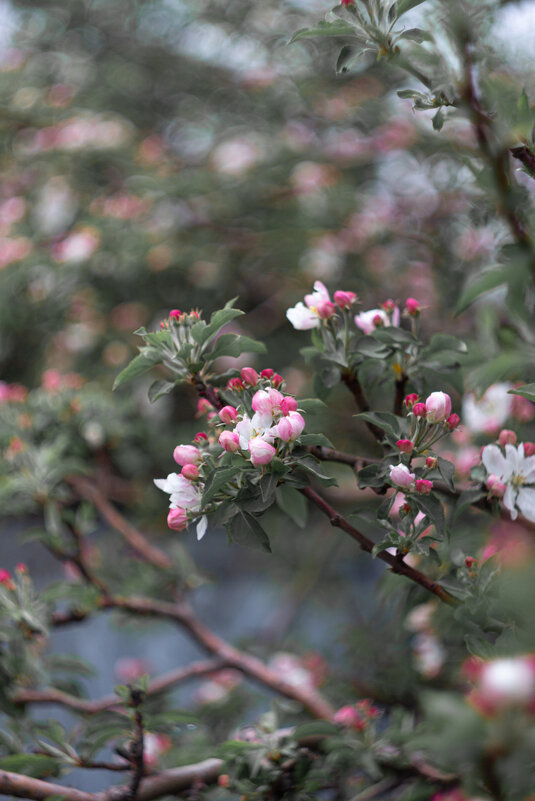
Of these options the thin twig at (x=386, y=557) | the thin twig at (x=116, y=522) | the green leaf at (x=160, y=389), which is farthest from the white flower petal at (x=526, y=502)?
the thin twig at (x=116, y=522)

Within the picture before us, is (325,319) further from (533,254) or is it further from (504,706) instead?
(504,706)

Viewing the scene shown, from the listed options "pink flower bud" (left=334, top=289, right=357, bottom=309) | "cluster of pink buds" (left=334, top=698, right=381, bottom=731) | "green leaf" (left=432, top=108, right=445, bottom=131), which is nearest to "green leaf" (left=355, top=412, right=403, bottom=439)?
"pink flower bud" (left=334, top=289, right=357, bottom=309)

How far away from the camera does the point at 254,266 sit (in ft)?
6.50

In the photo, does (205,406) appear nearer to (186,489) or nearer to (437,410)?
(186,489)

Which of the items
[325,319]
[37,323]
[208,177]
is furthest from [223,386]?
[208,177]

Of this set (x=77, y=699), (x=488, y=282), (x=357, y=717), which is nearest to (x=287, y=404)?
(x=488, y=282)

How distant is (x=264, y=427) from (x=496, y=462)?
0.23m

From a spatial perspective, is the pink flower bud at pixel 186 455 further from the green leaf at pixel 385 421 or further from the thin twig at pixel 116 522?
the thin twig at pixel 116 522

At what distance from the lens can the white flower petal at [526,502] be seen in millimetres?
620

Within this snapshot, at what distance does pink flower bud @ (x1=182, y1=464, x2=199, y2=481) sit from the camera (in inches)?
22.4

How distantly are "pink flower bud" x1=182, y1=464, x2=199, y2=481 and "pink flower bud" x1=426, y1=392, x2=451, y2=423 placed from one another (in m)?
0.20

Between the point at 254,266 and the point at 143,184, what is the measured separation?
379 millimetres

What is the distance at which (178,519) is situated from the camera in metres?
0.57

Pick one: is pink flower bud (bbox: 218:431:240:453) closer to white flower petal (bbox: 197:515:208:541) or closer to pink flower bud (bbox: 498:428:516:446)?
white flower petal (bbox: 197:515:208:541)
